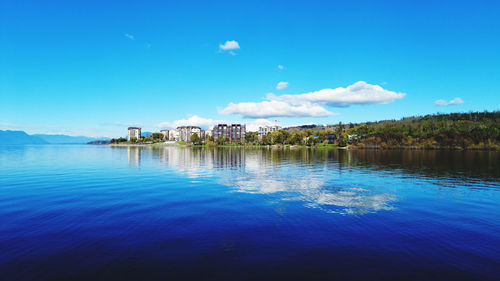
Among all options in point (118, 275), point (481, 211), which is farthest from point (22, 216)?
point (481, 211)

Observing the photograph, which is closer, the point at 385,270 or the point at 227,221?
the point at 385,270

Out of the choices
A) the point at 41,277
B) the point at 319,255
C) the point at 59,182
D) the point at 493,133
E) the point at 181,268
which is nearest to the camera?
the point at 41,277

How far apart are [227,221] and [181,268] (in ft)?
23.6

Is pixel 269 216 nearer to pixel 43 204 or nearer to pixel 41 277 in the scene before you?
pixel 41 277

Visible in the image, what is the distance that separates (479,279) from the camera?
10867 mm

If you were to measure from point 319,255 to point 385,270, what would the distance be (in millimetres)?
3028

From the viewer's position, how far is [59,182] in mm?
35625

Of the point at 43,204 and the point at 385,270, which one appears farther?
the point at 43,204

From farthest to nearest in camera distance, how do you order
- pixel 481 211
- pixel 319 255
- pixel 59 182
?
pixel 59 182
pixel 481 211
pixel 319 255

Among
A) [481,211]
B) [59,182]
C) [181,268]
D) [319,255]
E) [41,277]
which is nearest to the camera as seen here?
[41,277]

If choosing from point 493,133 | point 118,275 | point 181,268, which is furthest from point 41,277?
point 493,133

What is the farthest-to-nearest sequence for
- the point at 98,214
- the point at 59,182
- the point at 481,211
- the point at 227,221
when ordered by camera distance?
the point at 59,182, the point at 481,211, the point at 98,214, the point at 227,221

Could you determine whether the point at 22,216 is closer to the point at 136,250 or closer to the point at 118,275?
the point at 136,250

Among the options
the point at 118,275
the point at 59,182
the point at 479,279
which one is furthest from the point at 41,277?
the point at 59,182
